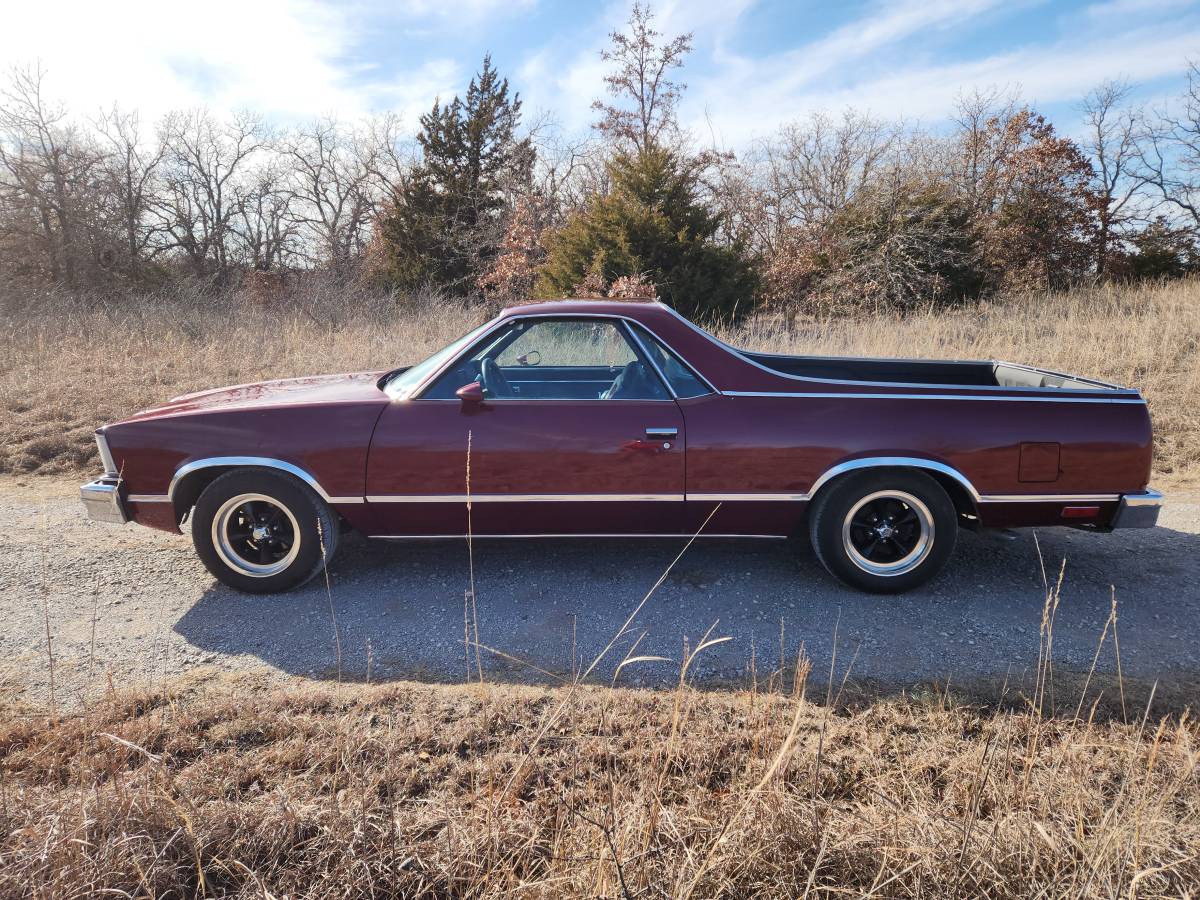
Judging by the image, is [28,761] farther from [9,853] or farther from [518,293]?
[518,293]

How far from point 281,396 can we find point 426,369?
0.85 m

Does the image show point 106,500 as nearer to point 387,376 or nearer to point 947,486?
point 387,376

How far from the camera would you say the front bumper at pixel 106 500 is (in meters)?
3.73

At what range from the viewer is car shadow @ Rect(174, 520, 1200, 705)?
3062 millimetres

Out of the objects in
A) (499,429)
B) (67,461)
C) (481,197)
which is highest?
(481,197)

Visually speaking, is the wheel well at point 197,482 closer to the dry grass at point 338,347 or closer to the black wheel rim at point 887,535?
the black wheel rim at point 887,535

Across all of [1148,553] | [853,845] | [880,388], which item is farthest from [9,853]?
[1148,553]

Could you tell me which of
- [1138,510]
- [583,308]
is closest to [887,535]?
[1138,510]

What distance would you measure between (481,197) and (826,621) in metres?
23.9

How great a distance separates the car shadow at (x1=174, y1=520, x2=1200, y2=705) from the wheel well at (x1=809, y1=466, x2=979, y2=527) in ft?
1.25

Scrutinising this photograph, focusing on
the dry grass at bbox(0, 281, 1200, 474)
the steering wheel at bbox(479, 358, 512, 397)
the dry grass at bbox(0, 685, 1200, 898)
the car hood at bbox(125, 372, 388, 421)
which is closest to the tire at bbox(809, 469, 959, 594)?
the dry grass at bbox(0, 685, 1200, 898)

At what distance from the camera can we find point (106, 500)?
3754 millimetres

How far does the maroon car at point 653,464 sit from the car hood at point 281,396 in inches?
2.4

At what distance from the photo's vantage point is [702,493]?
3.60 meters
